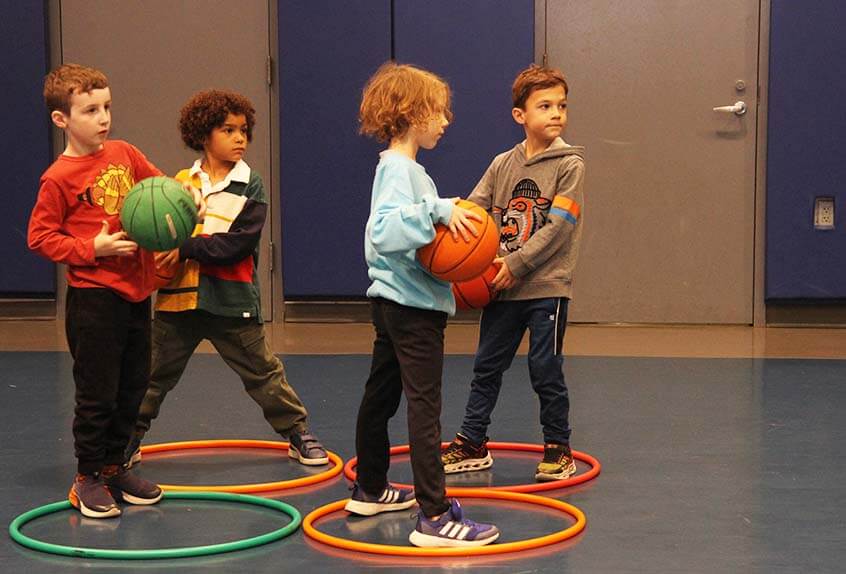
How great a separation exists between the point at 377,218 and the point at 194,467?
1628 mm

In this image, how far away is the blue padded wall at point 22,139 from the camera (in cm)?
885

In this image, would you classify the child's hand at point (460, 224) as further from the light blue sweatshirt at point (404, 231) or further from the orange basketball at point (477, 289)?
the orange basketball at point (477, 289)

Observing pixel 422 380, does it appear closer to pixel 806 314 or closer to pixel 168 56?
pixel 806 314

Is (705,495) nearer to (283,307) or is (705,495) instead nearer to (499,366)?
(499,366)

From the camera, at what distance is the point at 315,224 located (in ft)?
29.3

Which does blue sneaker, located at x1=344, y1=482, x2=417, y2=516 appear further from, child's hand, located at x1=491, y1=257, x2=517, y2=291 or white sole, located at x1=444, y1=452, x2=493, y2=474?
child's hand, located at x1=491, y1=257, x2=517, y2=291

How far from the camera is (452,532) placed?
12.7 feet

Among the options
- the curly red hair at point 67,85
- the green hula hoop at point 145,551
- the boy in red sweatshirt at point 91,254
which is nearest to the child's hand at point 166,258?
the boy in red sweatshirt at point 91,254

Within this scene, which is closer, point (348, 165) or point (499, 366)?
point (499, 366)

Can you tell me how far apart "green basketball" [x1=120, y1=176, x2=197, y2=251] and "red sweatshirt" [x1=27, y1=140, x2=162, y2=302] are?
10 cm

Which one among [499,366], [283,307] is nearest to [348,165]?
[283,307]

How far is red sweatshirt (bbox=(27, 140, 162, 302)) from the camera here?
4.19 meters

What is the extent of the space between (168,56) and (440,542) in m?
5.92

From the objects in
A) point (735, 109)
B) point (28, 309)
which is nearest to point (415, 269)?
point (735, 109)
